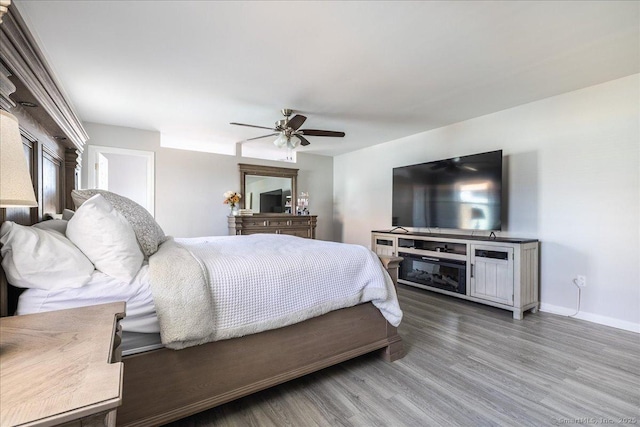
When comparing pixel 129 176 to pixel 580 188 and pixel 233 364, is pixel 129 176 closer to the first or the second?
pixel 233 364

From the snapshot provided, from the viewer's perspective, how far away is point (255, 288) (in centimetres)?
162

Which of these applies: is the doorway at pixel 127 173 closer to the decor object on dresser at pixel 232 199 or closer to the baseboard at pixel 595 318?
the decor object on dresser at pixel 232 199

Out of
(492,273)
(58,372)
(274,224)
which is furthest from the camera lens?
(274,224)

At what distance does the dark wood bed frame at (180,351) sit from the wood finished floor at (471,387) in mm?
149

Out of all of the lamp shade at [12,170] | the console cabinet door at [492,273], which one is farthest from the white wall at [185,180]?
the lamp shade at [12,170]

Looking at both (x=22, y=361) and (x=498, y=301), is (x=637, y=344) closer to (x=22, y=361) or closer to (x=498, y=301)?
(x=498, y=301)

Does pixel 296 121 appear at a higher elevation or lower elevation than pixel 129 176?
higher

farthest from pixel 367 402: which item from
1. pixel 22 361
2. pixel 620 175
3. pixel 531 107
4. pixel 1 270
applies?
pixel 531 107

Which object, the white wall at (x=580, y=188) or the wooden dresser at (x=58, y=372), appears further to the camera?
the white wall at (x=580, y=188)

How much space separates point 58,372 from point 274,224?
15.4 feet

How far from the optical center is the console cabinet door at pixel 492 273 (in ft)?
10.2

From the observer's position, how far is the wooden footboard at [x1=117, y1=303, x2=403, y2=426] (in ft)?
4.51

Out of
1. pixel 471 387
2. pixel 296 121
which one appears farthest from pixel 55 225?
pixel 471 387

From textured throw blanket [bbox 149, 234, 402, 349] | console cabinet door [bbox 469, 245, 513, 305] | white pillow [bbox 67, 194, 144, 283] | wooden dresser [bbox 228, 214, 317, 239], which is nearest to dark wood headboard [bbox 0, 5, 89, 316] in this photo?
white pillow [bbox 67, 194, 144, 283]
